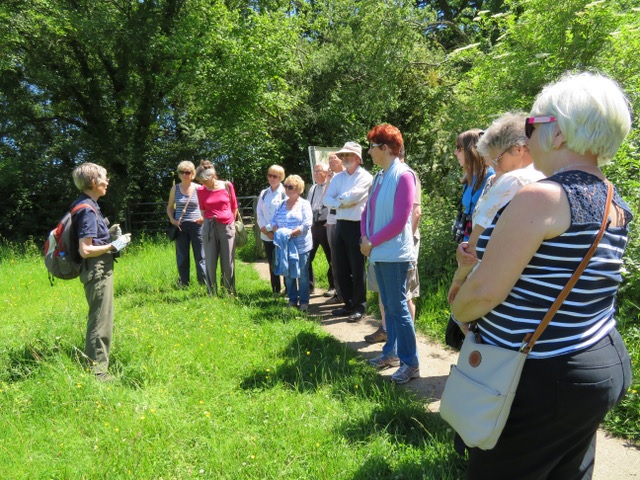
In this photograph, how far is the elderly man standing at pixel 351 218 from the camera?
563 cm

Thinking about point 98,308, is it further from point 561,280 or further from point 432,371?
point 561,280

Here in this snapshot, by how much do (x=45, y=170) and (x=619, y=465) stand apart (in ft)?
52.0

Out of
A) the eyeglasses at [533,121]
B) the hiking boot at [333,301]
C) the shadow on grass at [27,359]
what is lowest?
the hiking boot at [333,301]

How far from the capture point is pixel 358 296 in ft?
19.5

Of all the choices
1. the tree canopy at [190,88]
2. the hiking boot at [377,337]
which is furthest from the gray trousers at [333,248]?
the tree canopy at [190,88]

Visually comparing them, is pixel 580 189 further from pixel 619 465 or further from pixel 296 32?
pixel 296 32

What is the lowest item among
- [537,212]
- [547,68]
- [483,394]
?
[483,394]

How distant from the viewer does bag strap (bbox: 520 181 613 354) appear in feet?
4.75

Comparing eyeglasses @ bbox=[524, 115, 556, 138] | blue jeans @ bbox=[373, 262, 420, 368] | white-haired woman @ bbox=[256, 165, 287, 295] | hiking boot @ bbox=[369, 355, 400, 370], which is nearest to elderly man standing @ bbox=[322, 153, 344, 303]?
white-haired woman @ bbox=[256, 165, 287, 295]

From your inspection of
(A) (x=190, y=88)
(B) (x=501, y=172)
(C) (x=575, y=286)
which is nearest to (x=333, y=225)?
(B) (x=501, y=172)

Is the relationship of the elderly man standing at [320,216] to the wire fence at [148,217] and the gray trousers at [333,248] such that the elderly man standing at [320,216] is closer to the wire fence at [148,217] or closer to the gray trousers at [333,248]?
the gray trousers at [333,248]

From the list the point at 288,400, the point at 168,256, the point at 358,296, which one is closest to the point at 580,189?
the point at 288,400

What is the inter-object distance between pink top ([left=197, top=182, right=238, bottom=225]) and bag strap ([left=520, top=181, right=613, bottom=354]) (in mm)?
5521

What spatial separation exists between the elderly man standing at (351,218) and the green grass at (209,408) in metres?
0.86
